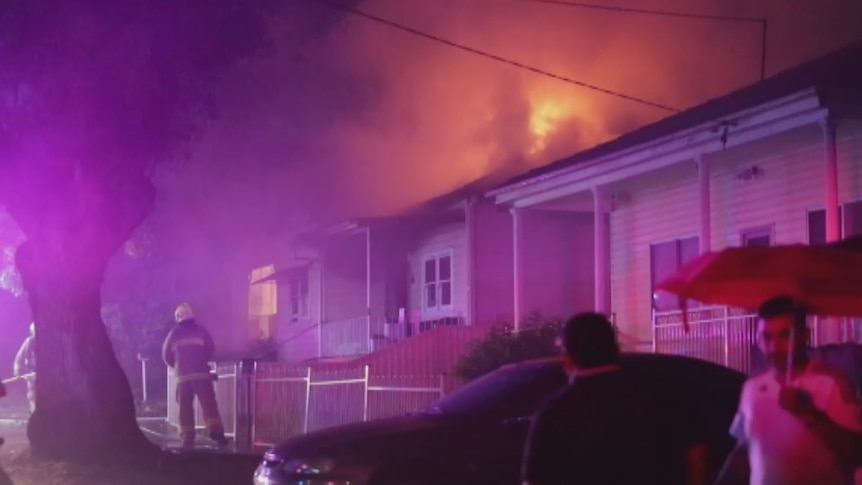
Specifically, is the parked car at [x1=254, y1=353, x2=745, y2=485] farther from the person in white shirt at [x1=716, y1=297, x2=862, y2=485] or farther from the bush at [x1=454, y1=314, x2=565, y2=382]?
the bush at [x1=454, y1=314, x2=565, y2=382]

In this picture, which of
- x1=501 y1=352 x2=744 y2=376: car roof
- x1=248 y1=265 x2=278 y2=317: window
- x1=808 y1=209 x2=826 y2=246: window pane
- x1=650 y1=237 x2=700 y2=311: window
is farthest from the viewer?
x1=248 y1=265 x2=278 y2=317: window

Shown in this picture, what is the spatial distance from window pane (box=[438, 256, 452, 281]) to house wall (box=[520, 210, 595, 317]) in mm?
3590

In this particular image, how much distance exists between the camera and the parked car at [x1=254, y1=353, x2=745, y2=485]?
348 inches

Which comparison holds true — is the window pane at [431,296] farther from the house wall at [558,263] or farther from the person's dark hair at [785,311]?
the person's dark hair at [785,311]

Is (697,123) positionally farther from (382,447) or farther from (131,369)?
(131,369)

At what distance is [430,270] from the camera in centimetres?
2780

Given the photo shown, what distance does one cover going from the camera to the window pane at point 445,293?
26828 mm

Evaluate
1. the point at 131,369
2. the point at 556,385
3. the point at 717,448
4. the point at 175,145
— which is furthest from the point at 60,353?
the point at 131,369

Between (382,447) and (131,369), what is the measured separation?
1035 inches

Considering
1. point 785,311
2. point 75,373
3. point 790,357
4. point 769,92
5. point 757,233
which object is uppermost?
point 769,92

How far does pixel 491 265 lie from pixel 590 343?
19.7m

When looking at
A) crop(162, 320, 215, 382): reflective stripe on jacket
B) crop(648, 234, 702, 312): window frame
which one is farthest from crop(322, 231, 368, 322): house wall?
crop(162, 320, 215, 382): reflective stripe on jacket

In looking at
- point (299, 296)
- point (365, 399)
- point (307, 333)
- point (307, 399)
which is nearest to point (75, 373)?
point (365, 399)

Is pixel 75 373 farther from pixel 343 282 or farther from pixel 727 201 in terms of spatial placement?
pixel 343 282
